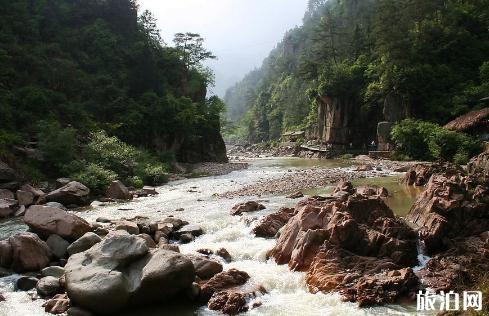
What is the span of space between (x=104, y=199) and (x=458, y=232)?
66.3 ft

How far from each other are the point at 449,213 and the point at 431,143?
29.9 metres

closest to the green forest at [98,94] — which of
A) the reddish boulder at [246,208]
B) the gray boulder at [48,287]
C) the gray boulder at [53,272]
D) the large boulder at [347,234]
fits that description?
the reddish boulder at [246,208]

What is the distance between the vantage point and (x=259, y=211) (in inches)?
800

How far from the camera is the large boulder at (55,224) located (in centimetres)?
1522

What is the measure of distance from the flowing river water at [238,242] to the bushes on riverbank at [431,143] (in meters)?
11.2

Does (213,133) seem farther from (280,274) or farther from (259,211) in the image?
(280,274)

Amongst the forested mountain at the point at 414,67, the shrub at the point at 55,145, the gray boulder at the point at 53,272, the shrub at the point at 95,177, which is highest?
the forested mountain at the point at 414,67

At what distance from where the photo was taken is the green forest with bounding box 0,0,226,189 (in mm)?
30531

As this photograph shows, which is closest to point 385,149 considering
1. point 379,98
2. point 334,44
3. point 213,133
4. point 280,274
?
point 379,98

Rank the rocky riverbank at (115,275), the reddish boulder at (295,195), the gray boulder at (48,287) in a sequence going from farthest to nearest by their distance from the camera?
the reddish boulder at (295,195) → the gray boulder at (48,287) → the rocky riverbank at (115,275)

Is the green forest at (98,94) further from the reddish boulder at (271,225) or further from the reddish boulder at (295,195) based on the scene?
the reddish boulder at (271,225)

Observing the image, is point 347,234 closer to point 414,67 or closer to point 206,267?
point 206,267

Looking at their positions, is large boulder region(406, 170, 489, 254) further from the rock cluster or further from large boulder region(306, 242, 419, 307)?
large boulder region(306, 242, 419, 307)

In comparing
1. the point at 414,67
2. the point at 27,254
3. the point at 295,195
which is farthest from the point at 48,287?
the point at 414,67
